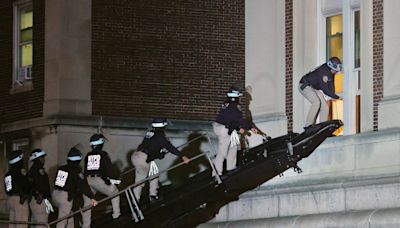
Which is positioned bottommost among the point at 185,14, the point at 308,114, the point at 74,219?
the point at 74,219

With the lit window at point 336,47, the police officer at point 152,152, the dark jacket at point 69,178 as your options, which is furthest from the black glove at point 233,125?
the dark jacket at point 69,178

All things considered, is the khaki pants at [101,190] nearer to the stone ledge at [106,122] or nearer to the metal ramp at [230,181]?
the metal ramp at [230,181]

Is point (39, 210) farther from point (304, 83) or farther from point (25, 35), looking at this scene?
point (304, 83)

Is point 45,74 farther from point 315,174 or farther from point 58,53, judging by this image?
point 315,174

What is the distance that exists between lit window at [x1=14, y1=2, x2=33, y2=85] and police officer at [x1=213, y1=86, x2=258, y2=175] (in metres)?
9.24

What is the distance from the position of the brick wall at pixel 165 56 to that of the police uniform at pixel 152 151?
4962 mm

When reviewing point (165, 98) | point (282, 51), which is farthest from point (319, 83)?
point (165, 98)

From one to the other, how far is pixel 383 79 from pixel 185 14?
8684 mm

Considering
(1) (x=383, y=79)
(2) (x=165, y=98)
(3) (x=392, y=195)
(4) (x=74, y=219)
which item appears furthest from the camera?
(2) (x=165, y=98)

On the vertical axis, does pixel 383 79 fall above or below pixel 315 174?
above

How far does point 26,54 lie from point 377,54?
1151 centimetres

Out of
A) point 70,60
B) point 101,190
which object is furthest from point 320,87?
point 70,60

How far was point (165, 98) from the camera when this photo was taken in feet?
113

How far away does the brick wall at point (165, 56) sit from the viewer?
34156 millimetres
